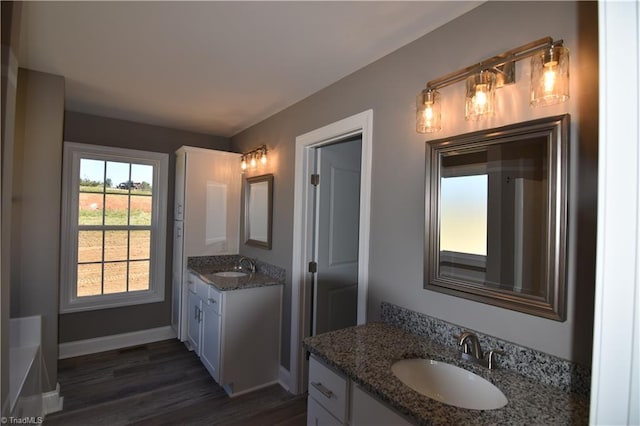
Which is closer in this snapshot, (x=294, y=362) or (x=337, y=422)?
(x=337, y=422)

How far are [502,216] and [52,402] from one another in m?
3.17

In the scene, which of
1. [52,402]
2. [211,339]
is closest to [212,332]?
[211,339]

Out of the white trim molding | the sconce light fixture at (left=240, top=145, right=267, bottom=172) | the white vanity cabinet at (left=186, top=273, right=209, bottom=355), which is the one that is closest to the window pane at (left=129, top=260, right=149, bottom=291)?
the white vanity cabinet at (left=186, top=273, right=209, bottom=355)

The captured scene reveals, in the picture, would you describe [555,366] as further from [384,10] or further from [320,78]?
[320,78]

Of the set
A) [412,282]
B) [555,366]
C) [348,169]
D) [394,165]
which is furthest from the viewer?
[348,169]

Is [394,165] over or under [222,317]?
over

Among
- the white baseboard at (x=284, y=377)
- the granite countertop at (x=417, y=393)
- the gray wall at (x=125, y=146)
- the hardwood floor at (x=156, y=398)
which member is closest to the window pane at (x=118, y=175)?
the gray wall at (x=125, y=146)

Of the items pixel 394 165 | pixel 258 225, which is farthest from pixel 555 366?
pixel 258 225

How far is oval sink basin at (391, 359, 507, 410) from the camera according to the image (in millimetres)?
1193

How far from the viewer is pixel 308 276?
2629mm

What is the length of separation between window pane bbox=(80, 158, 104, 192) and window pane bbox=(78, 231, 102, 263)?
0.46 m

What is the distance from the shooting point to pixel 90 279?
3289 mm

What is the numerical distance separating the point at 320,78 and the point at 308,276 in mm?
1524

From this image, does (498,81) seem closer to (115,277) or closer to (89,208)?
(89,208)
